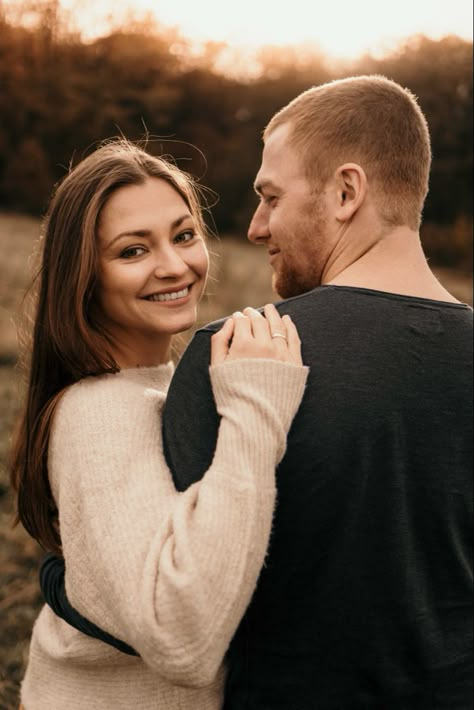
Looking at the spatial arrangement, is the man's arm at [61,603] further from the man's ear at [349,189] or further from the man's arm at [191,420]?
the man's ear at [349,189]

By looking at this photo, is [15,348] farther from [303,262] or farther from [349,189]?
[349,189]

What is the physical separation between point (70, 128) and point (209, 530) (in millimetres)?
16253

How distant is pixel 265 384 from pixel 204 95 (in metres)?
17.0

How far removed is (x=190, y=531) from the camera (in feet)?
4.52

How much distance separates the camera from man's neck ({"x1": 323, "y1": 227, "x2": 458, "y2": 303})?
162cm

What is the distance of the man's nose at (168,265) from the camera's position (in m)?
2.08

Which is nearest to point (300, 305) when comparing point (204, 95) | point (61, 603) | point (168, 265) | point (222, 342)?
point (222, 342)

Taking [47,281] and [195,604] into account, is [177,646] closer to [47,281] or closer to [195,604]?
[195,604]

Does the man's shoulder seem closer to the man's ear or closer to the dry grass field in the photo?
the man's ear

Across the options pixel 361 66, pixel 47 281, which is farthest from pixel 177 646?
pixel 361 66

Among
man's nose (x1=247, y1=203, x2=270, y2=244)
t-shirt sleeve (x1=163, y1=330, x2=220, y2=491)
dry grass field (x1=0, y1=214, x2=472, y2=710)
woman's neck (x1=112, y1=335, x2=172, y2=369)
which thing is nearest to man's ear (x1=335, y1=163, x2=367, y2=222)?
man's nose (x1=247, y1=203, x2=270, y2=244)

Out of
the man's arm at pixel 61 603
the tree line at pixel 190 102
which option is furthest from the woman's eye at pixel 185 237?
the tree line at pixel 190 102

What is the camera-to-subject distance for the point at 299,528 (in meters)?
1.48

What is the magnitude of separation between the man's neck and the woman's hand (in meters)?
0.19
